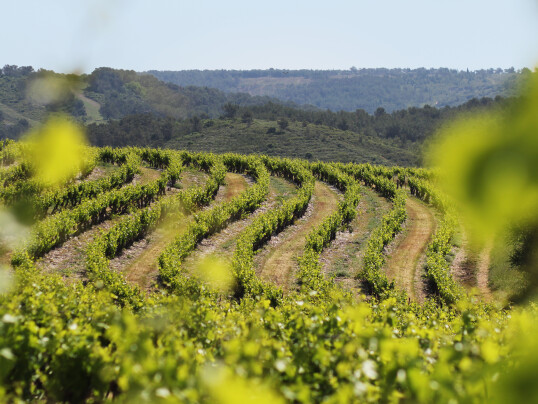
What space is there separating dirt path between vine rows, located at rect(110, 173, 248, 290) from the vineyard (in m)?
0.09

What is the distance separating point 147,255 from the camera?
59.1 ft

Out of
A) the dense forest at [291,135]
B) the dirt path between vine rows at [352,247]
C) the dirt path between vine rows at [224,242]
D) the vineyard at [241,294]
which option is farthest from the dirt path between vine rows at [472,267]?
the dense forest at [291,135]

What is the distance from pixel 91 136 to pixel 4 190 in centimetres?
11225

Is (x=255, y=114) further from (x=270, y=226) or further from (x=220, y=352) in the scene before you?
(x=220, y=352)

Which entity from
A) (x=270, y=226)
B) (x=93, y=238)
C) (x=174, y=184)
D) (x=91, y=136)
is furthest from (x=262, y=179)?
(x=91, y=136)

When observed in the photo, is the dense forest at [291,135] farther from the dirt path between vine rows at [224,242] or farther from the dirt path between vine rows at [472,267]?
→ the dirt path between vine rows at [472,267]

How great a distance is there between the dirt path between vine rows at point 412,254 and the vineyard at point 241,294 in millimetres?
114

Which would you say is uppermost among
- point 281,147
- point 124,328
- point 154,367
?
point 154,367

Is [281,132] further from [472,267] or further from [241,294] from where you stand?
[241,294]

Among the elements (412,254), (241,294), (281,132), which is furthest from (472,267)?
(281,132)

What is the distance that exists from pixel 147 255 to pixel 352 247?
9.97 meters

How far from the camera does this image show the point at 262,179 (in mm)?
32719

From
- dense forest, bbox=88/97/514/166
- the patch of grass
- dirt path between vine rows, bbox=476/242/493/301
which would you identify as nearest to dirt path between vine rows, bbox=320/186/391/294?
dirt path between vine rows, bbox=476/242/493/301

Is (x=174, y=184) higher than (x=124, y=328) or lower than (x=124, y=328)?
lower
